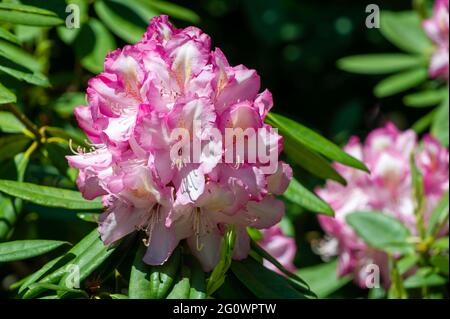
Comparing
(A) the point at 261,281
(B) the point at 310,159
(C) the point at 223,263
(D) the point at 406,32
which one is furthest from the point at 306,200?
(D) the point at 406,32

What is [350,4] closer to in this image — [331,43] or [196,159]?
[331,43]

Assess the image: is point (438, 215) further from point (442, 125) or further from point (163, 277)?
point (163, 277)

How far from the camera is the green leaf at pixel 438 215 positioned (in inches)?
73.1

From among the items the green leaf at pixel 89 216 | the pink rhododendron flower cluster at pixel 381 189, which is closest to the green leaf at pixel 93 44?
the green leaf at pixel 89 216

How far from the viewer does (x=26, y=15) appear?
142 centimetres

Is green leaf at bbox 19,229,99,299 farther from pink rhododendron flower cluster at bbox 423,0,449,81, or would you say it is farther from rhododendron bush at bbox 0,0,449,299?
pink rhododendron flower cluster at bbox 423,0,449,81

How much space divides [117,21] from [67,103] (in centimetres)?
23

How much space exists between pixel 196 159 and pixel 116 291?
244 millimetres

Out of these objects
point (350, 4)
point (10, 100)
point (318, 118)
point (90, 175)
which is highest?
point (350, 4)

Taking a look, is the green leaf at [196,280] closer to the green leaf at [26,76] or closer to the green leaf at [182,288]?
the green leaf at [182,288]

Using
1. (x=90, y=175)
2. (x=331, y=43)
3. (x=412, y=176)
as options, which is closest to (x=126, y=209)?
(x=90, y=175)

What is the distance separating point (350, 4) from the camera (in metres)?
2.80

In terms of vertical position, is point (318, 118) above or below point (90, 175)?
above

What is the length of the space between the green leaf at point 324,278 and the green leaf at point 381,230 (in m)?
0.26
